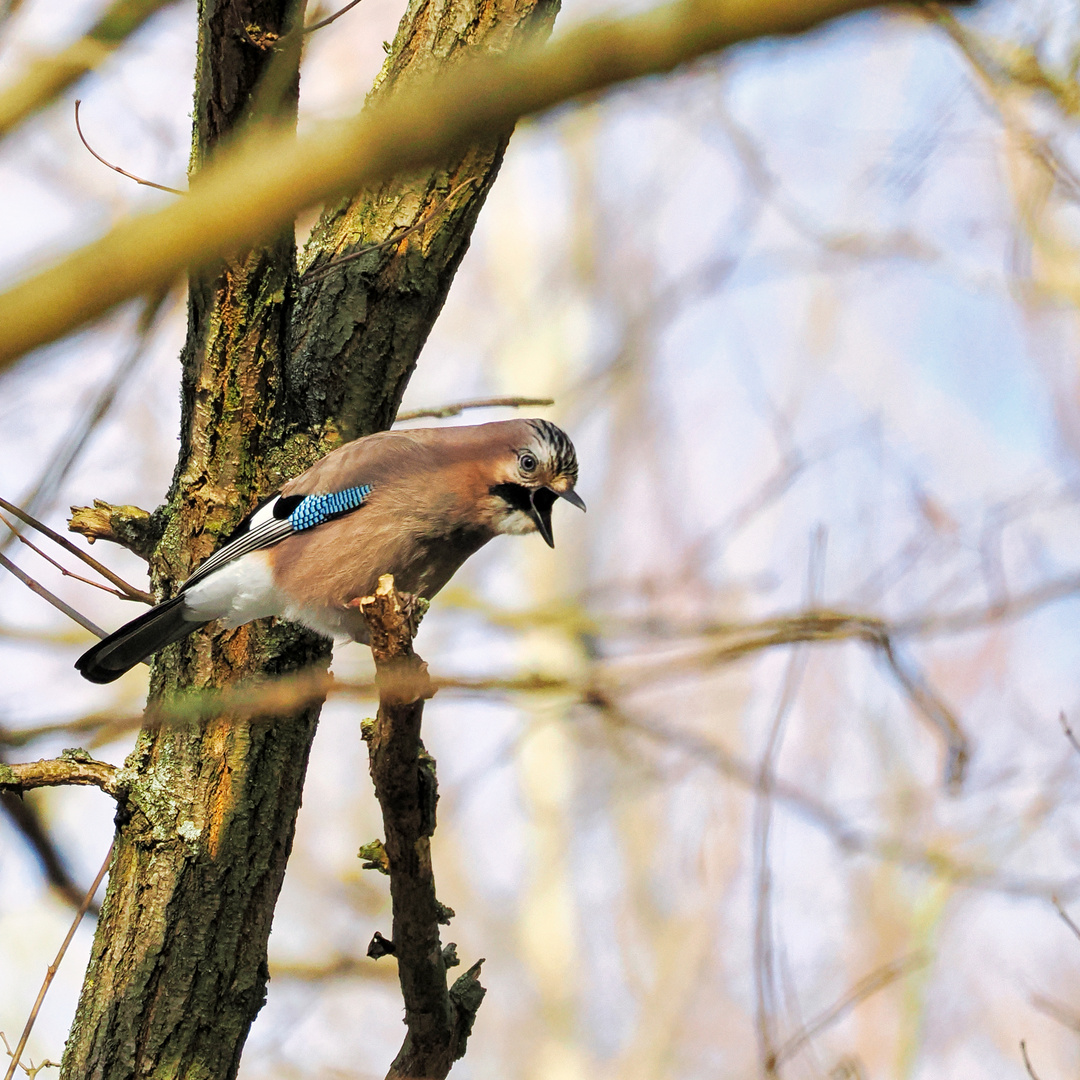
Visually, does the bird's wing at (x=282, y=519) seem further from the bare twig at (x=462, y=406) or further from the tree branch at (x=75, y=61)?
the tree branch at (x=75, y=61)

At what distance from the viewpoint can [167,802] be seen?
13.3 ft

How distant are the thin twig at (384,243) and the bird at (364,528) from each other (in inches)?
27.6

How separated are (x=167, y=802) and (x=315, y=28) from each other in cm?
260

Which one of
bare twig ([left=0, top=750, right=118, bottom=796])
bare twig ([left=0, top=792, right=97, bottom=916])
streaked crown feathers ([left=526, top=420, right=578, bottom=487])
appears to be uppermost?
streaked crown feathers ([left=526, top=420, right=578, bottom=487])

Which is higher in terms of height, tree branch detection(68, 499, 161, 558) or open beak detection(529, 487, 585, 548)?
open beak detection(529, 487, 585, 548)

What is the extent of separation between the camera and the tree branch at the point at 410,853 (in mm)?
3223

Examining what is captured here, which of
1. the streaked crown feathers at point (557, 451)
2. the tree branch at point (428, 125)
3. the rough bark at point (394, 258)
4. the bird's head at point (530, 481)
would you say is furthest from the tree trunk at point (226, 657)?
the tree branch at point (428, 125)

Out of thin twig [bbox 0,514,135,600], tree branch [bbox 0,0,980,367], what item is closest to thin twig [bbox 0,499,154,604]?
thin twig [bbox 0,514,135,600]

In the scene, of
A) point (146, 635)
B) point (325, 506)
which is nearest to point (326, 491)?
point (325, 506)

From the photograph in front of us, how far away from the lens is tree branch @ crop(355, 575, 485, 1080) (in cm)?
322

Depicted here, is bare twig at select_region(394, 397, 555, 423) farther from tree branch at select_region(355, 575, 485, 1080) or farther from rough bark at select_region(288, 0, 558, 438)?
tree branch at select_region(355, 575, 485, 1080)

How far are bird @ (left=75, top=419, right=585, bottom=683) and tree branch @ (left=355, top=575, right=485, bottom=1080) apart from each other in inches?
37.9

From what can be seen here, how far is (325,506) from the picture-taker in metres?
4.80

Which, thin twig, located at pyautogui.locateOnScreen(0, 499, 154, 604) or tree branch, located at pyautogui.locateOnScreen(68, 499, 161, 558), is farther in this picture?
tree branch, located at pyautogui.locateOnScreen(68, 499, 161, 558)
